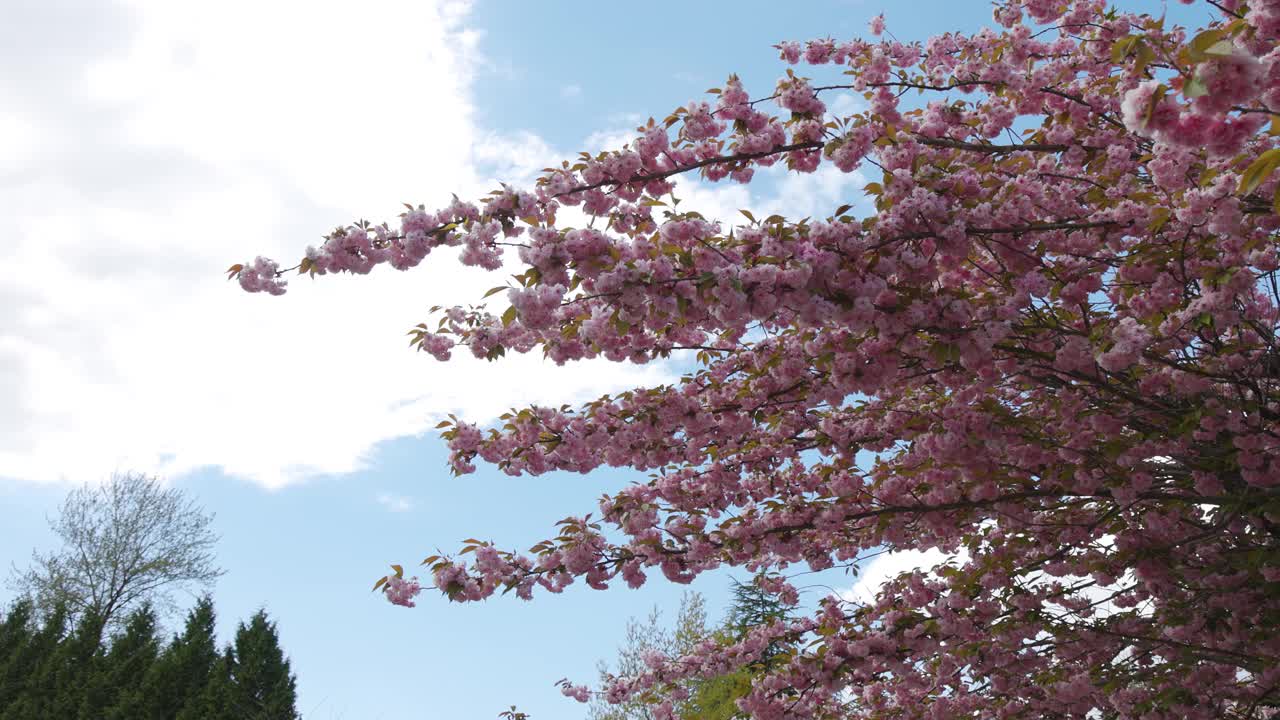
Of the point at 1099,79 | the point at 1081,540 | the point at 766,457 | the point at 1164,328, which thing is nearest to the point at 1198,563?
the point at 1081,540

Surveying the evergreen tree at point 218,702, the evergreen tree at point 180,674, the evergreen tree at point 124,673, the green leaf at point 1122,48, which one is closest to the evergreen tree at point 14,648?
the evergreen tree at point 124,673

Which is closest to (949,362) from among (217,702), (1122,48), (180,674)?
(1122,48)

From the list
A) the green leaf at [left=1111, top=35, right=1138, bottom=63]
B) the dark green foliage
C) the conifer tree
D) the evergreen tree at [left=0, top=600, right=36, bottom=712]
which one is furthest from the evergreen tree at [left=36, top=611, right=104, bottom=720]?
the green leaf at [left=1111, top=35, right=1138, bottom=63]

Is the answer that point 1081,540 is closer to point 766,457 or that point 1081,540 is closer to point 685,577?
point 766,457

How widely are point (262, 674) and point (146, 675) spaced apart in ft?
7.11

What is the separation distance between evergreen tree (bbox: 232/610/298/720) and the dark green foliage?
2 cm

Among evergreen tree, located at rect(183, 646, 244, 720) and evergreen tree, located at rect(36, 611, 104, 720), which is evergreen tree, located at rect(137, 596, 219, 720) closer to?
evergreen tree, located at rect(183, 646, 244, 720)

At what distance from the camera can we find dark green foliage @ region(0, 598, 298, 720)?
17219 mm

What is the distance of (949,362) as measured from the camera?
4289 millimetres

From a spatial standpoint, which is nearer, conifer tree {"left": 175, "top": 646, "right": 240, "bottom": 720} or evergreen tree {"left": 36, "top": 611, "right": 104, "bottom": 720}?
conifer tree {"left": 175, "top": 646, "right": 240, "bottom": 720}

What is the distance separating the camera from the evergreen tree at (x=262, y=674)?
1722cm

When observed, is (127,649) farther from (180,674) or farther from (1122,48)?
(1122,48)

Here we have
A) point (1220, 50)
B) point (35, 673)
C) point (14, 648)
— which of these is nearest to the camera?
point (1220, 50)

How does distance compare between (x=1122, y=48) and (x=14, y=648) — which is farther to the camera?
(x=14, y=648)
